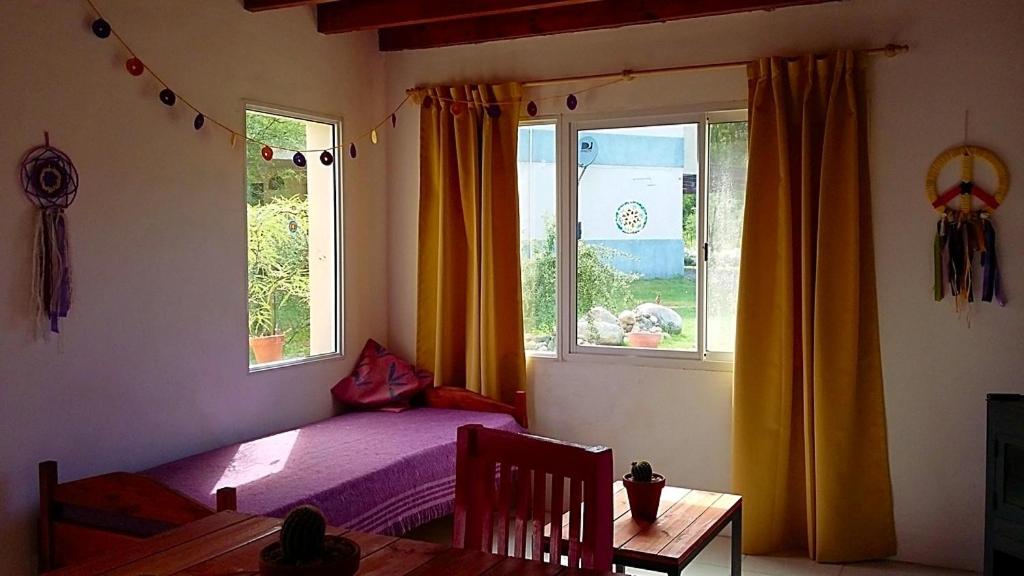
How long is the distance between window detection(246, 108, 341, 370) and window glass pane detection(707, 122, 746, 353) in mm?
1860

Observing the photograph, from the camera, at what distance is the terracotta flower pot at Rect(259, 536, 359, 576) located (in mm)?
1391

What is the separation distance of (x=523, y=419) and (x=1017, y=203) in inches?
93.4

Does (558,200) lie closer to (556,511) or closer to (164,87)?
(164,87)

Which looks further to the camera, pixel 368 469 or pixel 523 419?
pixel 523 419

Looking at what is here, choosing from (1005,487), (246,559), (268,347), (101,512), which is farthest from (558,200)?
(246,559)

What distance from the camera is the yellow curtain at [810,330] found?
12.5 feet

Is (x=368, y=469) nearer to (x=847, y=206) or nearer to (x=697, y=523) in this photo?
(x=697, y=523)

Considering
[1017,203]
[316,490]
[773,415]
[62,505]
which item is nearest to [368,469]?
[316,490]

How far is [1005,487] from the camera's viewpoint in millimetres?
3314

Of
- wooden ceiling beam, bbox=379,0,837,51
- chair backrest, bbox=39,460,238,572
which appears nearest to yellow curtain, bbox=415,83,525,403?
wooden ceiling beam, bbox=379,0,837,51

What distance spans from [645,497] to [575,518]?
1193mm

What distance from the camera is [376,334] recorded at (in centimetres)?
492

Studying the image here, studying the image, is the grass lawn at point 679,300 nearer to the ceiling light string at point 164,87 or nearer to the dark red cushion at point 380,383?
the dark red cushion at point 380,383

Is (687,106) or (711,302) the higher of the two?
(687,106)
